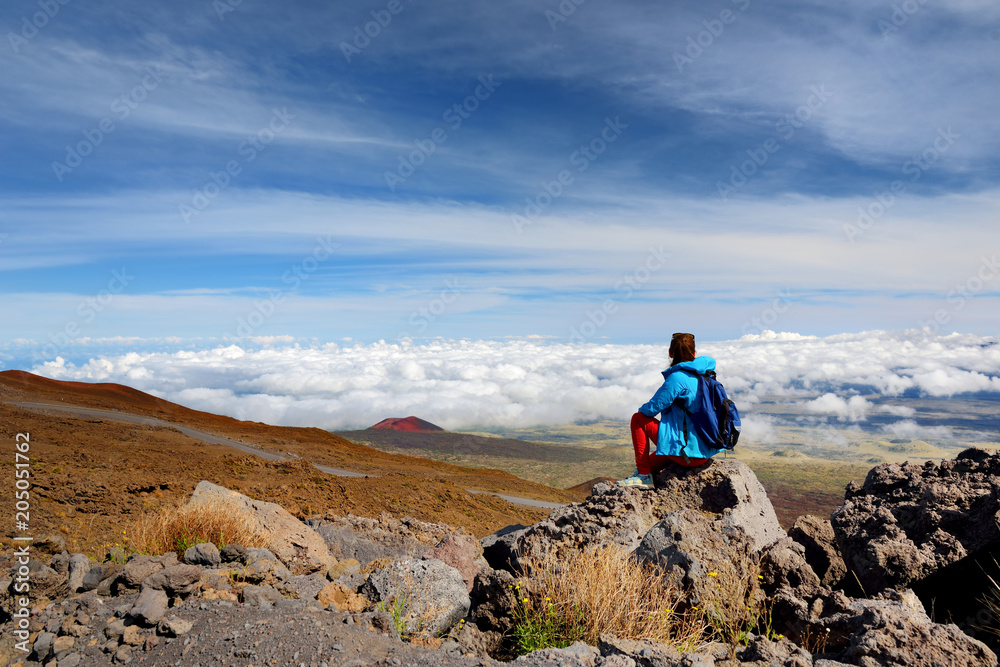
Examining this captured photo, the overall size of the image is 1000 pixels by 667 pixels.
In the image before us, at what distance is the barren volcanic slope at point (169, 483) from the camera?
35.1 feet

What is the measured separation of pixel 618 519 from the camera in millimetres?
6516

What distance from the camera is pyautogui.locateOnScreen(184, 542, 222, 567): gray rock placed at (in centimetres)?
566

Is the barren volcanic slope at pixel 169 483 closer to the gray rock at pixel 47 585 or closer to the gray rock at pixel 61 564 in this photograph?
A: the gray rock at pixel 61 564

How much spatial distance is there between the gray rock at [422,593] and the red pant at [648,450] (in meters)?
2.90

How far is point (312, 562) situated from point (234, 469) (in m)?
13.8

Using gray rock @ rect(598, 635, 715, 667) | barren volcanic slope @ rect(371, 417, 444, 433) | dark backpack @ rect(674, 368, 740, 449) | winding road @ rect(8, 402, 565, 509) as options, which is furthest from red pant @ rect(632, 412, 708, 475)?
barren volcanic slope @ rect(371, 417, 444, 433)

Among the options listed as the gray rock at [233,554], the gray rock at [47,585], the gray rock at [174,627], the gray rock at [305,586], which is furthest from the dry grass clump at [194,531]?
the gray rock at [174,627]

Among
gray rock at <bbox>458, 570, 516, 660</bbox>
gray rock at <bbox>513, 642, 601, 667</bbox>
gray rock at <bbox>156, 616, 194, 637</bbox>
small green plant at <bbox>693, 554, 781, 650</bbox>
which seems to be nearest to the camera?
gray rock at <bbox>513, 642, 601, 667</bbox>

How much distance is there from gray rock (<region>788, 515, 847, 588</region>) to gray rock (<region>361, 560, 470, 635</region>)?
12.4ft

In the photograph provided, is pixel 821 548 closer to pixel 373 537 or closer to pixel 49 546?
pixel 373 537

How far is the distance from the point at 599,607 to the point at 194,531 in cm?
489

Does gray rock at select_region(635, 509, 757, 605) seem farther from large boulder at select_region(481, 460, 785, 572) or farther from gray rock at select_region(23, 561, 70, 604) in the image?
gray rock at select_region(23, 561, 70, 604)

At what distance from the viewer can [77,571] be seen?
5.34m

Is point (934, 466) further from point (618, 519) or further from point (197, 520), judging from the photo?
point (197, 520)
